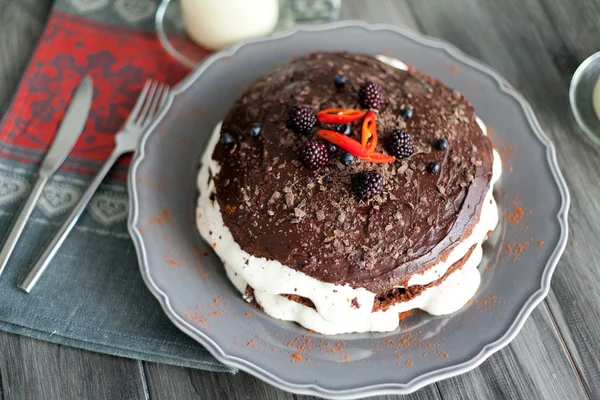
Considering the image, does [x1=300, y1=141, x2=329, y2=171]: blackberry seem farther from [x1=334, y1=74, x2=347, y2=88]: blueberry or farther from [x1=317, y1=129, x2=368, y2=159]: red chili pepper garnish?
[x1=334, y1=74, x2=347, y2=88]: blueberry

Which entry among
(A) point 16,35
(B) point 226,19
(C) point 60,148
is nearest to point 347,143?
(B) point 226,19

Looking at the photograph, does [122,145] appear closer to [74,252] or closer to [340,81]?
[74,252]

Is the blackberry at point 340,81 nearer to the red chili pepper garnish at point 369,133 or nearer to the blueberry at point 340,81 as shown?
the blueberry at point 340,81

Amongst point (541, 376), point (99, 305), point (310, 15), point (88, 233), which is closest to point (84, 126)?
point (88, 233)

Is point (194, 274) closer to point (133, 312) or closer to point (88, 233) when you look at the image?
point (133, 312)

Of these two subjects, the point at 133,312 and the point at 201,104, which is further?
the point at 201,104

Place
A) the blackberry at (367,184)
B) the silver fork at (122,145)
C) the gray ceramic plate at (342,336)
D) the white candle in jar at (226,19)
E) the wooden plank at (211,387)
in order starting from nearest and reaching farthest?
the blackberry at (367,184) < the gray ceramic plate at (342,336) < the wooden plank at (211,387) < the silver fork at (122,145) < the white candle in jar at (226,19)

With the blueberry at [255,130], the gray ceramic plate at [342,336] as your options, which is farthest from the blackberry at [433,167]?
the blueberry at [255,130]
